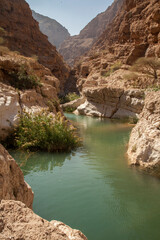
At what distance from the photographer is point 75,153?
19.5 ft

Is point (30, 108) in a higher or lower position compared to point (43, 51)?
lower

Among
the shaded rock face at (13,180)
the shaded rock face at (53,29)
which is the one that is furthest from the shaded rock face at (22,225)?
the shaded rock face at (53,29)

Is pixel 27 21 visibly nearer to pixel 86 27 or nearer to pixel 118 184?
pixel 118 184

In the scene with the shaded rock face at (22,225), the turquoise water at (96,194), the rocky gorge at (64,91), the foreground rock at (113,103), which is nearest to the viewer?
the shaded rock face at (22,225)

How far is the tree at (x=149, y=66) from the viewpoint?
18562 millimetres

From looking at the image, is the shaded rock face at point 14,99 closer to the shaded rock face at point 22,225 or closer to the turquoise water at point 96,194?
the turquoise water at point 96,194

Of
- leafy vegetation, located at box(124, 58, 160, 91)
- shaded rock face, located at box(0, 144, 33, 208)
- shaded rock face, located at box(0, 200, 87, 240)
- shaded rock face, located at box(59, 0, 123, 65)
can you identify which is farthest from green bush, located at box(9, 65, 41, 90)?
shaded rock face, located at box(59, 0, 123, 65)

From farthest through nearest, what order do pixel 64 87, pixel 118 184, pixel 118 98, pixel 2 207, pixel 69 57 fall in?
pixel 69 57 < pixel 64 87 < pixel 118 98 < pixel 118 184 < pixel 2 207

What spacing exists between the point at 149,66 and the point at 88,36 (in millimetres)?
66792

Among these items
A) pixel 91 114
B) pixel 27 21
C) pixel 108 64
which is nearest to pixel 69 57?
pixel 27 21

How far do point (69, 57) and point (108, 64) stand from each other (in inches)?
1876

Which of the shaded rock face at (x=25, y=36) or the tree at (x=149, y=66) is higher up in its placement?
the shaded rock face at (x=25, y=36)

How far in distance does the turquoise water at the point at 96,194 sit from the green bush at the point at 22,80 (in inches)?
144

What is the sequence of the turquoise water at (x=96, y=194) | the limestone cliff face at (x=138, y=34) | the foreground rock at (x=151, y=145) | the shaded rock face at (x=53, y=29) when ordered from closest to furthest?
the turquoise water at (x=96, y=194)
the foreground rock at (x=151, y=145)
the limestone cliff face at (x=138, y=34)
the shaded rock face at (x=53, y=29)
